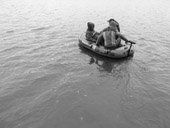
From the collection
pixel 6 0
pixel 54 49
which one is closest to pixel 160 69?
pixel 54 49

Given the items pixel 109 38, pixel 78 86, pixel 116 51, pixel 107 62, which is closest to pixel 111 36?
pixel 109 38

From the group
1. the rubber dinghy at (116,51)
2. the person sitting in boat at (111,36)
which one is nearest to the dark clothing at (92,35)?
the rubber dinghy at (116,51)

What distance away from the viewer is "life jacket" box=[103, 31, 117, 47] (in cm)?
1007

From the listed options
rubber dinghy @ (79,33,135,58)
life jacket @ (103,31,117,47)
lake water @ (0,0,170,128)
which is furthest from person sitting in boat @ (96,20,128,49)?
lake water @ (0,0,170,128)

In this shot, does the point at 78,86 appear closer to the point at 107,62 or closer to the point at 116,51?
the point at 107,62

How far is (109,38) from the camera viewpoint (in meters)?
10.1

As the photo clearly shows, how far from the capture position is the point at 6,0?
32500mm

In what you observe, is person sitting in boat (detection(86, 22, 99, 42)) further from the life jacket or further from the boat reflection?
the life jacket

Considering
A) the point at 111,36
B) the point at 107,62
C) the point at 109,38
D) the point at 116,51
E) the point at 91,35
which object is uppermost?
the point at 111,36

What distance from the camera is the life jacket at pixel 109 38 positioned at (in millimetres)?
10070

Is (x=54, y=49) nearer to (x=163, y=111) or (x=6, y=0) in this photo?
(x=163, y=111)

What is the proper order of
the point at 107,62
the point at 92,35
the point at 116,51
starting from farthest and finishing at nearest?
the point at 92,35
the point at 107,62
the point at 116,51

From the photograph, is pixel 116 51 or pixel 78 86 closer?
pixel 78 86

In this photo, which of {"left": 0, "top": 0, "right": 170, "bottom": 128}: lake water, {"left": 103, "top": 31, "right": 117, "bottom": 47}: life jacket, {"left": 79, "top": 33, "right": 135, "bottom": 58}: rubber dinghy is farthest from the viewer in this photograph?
{"left": 103, "top": 31, "right": 117, "bottom": 47}: life jacket
